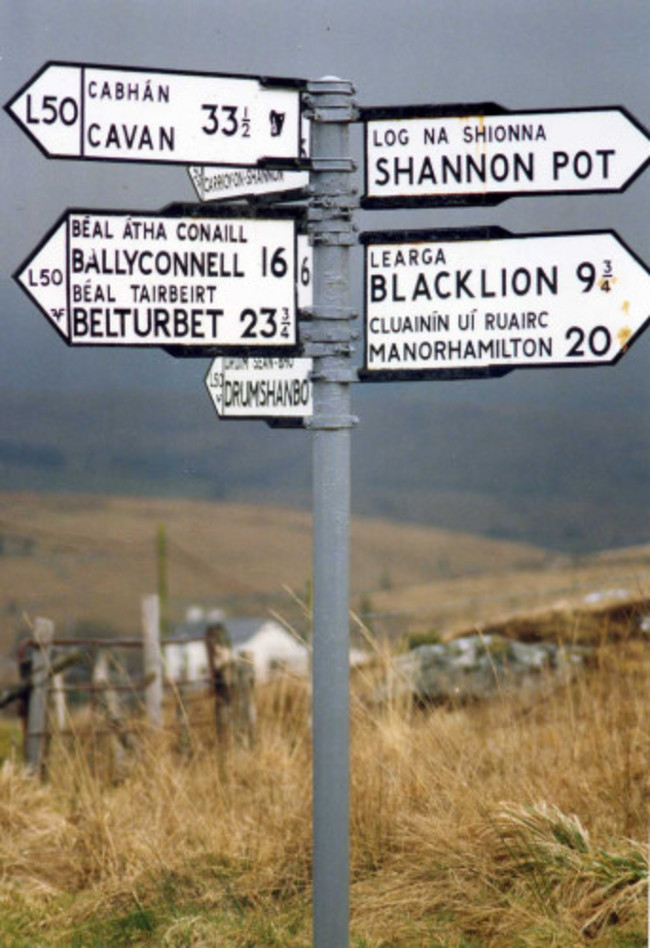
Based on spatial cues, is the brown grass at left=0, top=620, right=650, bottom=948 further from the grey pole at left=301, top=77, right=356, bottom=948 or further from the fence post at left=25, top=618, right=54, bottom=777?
the fence post at left=25, top=618, right=54, bottom=777

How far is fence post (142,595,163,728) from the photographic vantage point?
8117 millimetres

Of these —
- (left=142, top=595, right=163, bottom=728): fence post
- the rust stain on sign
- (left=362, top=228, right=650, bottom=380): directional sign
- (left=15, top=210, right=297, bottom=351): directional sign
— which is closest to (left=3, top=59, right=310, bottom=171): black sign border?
(left=15, top=210, right=297, bottom=351): directional sign

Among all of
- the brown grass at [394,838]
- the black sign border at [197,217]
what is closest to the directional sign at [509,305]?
the black sign border at [197,217]

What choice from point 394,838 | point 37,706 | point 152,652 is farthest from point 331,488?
point 152,652

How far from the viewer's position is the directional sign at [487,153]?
2984 mm

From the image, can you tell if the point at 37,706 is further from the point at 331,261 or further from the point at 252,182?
the point at 331,261

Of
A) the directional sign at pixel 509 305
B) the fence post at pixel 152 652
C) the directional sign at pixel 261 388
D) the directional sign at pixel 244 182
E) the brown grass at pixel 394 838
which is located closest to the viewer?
the directional sign at pixel 509 305

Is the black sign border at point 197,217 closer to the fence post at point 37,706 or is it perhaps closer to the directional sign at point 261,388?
the directional sign at point 261,388

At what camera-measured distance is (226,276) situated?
2.96 m

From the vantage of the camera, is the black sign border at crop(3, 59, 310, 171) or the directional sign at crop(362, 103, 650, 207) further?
the directional sign at crop(362, 103, 650, 207)

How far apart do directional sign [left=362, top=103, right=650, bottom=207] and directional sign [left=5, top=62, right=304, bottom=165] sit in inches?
8.3

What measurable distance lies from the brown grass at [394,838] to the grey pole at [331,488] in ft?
3.05

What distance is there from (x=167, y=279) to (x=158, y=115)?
355 mm

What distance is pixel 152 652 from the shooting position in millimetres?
8625
